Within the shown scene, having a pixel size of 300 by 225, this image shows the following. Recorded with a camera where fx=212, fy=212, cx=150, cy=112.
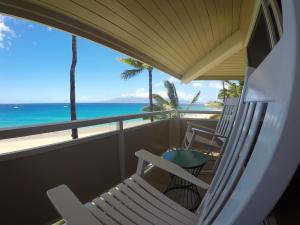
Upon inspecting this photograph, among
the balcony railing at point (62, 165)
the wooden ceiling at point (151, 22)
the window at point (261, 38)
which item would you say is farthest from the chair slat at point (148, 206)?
the window at point (261, 38)

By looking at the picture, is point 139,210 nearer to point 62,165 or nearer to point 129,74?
point 62,165

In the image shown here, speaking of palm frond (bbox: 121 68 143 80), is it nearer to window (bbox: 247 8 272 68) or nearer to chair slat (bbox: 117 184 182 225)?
window (bbox: 247 8 272 68)

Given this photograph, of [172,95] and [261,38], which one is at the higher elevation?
[261,38]

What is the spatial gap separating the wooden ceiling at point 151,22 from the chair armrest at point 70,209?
166 centimetres

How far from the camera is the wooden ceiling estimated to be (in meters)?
2.04

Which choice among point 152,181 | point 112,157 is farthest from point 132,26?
point 152,181

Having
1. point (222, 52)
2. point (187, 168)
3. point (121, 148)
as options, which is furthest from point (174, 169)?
point (222, 52)

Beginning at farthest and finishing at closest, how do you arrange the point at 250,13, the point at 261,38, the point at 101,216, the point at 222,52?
1. the point at 222,52
2. the point at 250,13
3. the point at 261,38
4. the point at 101,216

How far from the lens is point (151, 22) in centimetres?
261

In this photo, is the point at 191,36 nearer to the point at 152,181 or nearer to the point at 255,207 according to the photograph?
the point at 152,181

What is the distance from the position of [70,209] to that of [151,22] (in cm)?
233

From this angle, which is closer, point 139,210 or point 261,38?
point 139,210

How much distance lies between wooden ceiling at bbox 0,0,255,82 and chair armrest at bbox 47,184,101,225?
1655 mm

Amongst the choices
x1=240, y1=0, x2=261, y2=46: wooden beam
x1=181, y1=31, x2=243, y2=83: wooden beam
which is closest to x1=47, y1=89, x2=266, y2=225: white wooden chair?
x1=240, y1=0, x2=261, y2=46: wooden beam
